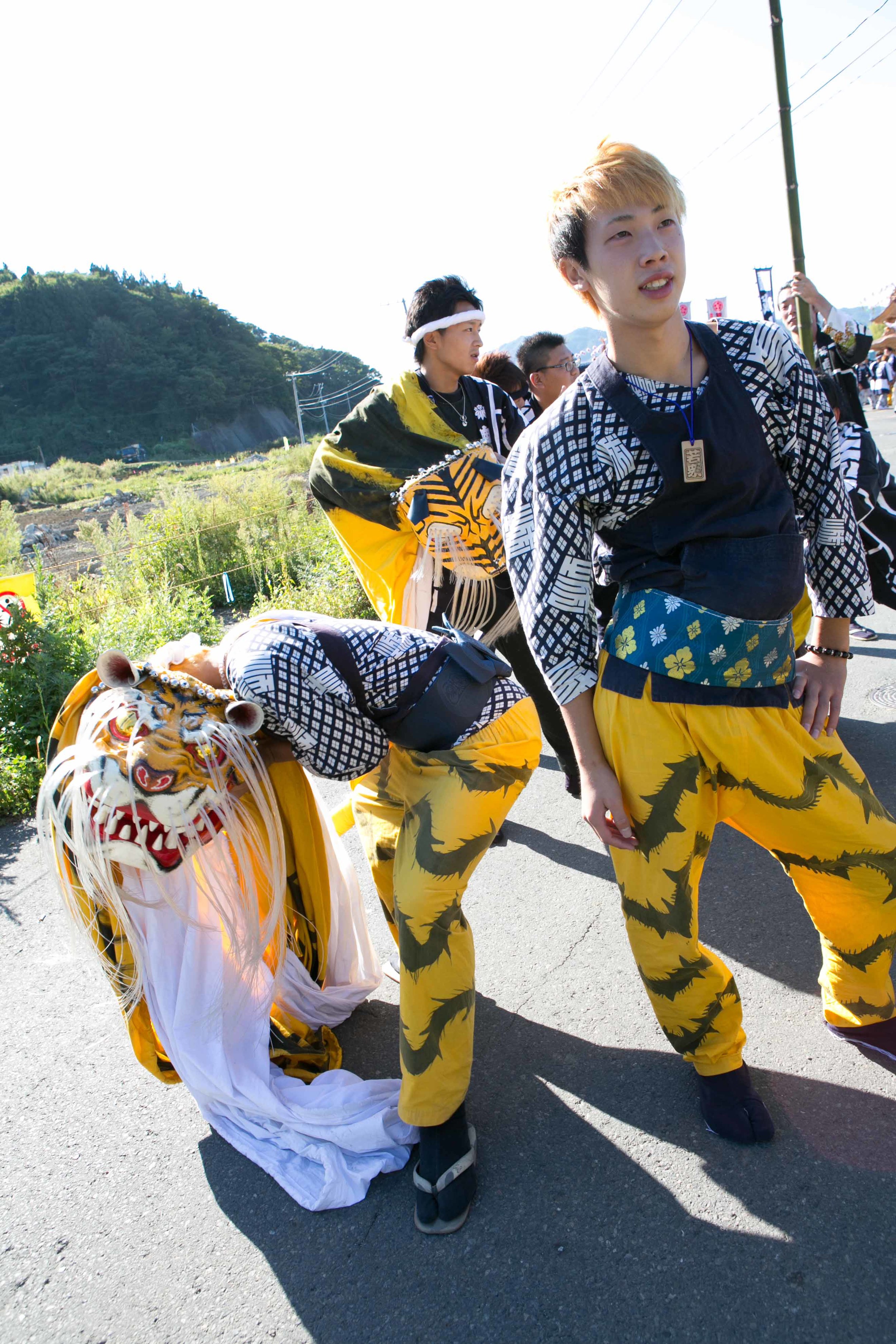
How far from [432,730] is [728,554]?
0.75 metres

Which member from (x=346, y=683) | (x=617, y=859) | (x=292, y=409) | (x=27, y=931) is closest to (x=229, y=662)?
(x=346, y=683)

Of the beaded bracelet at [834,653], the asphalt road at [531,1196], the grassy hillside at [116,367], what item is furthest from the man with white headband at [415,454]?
the grassy hillside at [116,367]

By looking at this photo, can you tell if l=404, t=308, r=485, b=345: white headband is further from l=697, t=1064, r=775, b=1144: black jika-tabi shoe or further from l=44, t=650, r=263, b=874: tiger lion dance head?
l=697, t=1064, r=775, b=1144: black jika-tabi shoe

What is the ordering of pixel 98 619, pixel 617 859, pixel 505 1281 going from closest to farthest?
pixel 505 1281
pixel 617 859
pixel 98 619

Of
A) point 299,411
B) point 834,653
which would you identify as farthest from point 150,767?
point 299,411

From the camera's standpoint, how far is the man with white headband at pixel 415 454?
2992mm

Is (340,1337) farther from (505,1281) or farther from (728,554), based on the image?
(728,554)

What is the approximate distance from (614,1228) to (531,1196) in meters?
0.19

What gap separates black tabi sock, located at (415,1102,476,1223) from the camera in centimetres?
179

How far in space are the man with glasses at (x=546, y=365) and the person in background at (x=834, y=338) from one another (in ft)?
3.71

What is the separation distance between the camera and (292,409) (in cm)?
8656

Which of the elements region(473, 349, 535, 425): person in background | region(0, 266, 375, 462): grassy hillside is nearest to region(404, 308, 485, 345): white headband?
region(473, 349, 535, 425): person in background

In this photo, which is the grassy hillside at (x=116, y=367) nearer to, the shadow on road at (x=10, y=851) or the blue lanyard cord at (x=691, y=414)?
the shadow on road at (x=10, y=851)

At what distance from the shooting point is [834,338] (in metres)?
4.29
